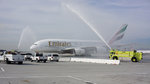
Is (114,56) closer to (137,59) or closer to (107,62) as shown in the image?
(137,59)

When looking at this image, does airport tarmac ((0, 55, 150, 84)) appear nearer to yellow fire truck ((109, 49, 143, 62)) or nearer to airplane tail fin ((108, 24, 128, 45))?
yellow fire truck ((109, 49, 143, 62))

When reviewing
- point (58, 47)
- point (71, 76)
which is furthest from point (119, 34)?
point (71, 76)

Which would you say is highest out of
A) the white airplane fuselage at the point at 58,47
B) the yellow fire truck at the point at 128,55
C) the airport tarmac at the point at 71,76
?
the white airplane fuselage at the point at 58,47

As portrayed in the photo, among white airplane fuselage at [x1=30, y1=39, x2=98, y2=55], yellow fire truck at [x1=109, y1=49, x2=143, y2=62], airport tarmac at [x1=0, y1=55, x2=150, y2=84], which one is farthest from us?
white airplane fuselage at [x1=30, y1=39, x2=98, y2=55]

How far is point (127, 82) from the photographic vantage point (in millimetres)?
12875

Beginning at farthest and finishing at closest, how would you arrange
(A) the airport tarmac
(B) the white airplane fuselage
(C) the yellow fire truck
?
(B) the white airplane fuselage, (C) the yellow fire truck, (A) the airport tarmac

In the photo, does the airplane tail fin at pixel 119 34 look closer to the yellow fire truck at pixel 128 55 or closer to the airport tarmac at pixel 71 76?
the yellow fire truck at pixel 128 55

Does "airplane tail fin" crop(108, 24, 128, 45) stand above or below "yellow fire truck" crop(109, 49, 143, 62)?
above

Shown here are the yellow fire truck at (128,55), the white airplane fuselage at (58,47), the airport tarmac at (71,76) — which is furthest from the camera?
the white airplane fuselage at (58,47)

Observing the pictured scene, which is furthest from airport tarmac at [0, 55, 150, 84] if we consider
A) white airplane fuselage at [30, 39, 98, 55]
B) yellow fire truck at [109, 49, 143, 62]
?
white airplane fuselage at [30, 39, 98, 55]

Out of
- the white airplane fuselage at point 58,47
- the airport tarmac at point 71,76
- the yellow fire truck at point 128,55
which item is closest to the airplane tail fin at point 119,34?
the white airplane fuselage at point 58,47

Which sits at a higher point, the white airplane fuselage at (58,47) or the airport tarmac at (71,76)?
the white airplane fuselage at (58,47)

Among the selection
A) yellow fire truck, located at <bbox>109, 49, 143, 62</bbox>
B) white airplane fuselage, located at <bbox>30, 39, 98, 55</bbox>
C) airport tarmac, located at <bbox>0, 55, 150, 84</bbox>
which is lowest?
airport tarmac, located at <bbox>0, 55, 150, 84</bbox>

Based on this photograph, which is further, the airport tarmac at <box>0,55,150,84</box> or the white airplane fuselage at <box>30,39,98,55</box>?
the white airplane fuselage at <box>30,39,98,55</box>
